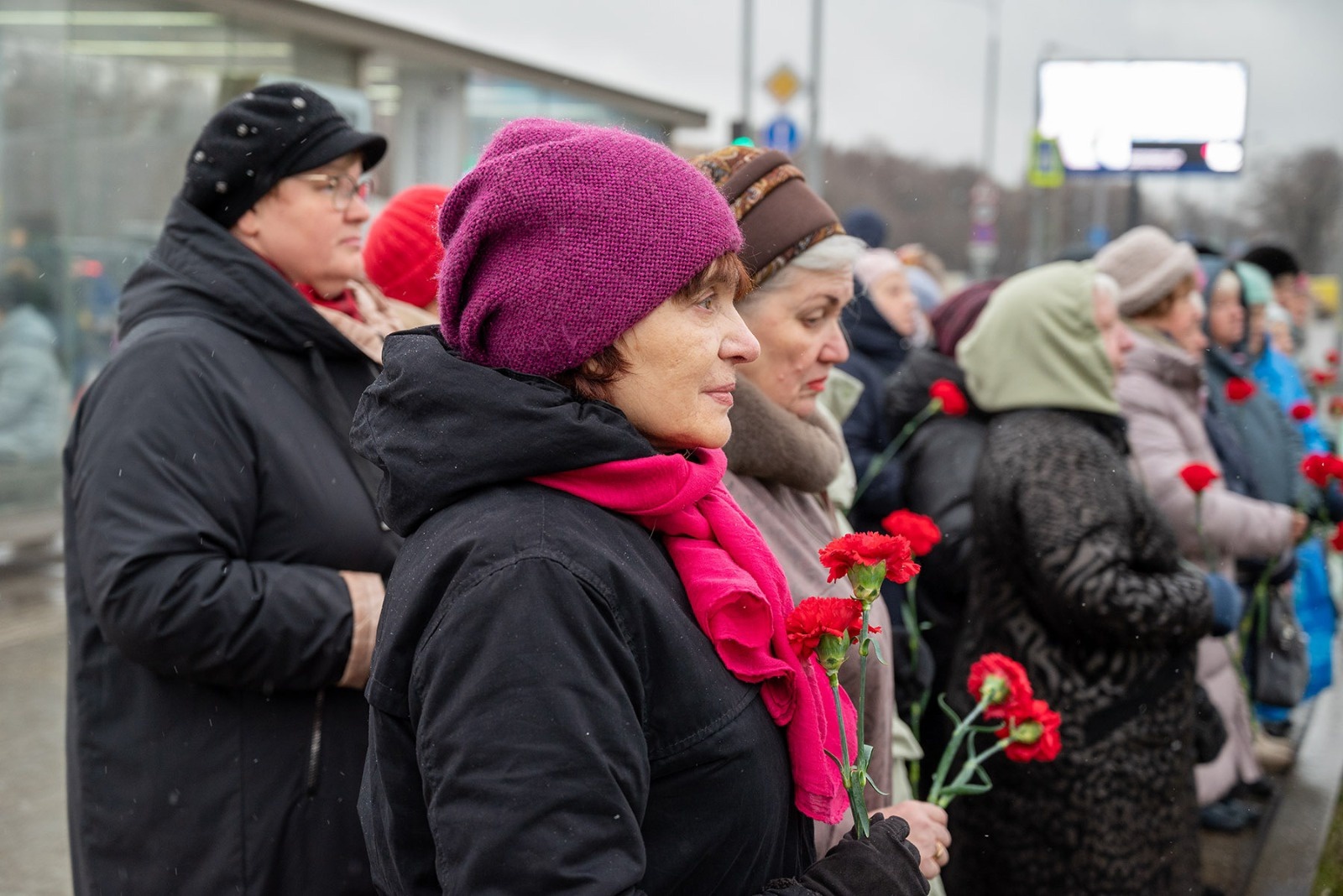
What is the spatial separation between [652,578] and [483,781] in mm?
298

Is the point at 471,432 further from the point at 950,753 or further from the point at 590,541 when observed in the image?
the point at 950,753

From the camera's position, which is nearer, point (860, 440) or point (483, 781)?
point (483, 781)

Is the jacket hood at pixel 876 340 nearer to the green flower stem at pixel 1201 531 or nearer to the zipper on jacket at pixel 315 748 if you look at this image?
the green flower stem at pixel 1201 531

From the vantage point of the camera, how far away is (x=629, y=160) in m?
1.45

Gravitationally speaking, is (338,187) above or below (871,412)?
above

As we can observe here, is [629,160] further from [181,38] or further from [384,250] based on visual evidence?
[181,38]

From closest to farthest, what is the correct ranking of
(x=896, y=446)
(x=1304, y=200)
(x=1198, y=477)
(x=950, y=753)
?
(x=950, y=753), (x=1198, y=477), (x=896, y=446), (x=1304, y=200)

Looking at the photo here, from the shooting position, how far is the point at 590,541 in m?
1.34

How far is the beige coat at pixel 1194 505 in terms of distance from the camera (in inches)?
171

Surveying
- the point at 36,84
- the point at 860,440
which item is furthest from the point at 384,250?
the point at 36,84

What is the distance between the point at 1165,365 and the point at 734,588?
356 cm

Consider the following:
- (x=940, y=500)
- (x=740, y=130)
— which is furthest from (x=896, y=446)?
(x=740, y=130)

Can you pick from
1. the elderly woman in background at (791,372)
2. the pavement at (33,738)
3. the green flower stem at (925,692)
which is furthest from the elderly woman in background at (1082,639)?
the pavement at (33,738)

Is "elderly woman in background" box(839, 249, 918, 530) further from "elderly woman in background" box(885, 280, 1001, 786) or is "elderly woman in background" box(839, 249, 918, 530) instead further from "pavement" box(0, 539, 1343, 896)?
"pavement" box(0, 539, 1343, 896)
